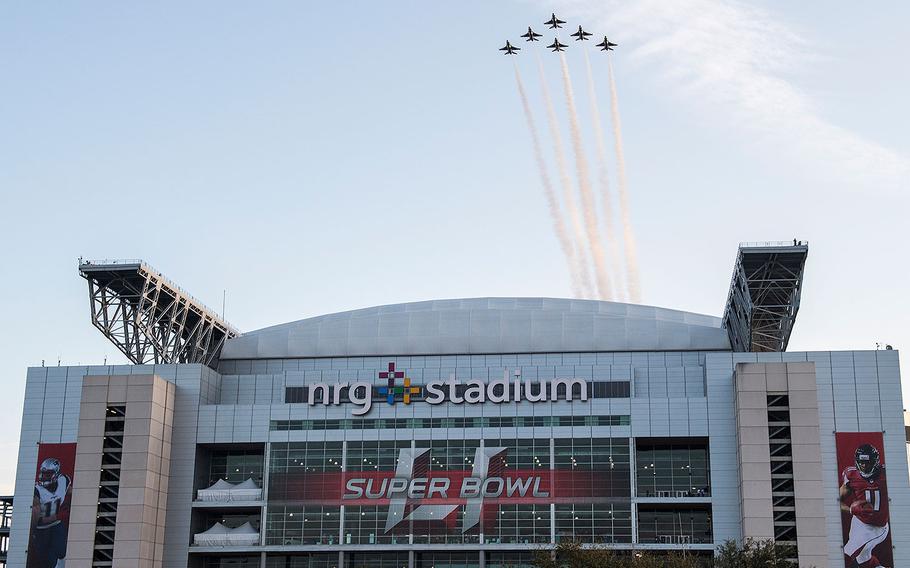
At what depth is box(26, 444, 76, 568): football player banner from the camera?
134m

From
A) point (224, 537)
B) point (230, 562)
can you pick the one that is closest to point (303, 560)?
point (230, 562)

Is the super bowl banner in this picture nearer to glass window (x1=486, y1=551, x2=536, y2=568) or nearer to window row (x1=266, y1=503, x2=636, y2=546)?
window row (x1=266, y1=503, x2=636, y2=546)

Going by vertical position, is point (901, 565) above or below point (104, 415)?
below

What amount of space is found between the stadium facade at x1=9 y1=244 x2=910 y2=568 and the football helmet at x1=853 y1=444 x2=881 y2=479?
238mm

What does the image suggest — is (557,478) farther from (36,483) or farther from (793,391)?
(36,483)

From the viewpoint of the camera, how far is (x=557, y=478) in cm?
13588

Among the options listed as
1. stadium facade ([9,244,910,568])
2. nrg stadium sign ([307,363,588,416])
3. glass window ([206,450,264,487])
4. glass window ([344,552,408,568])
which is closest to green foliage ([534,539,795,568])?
stadium facade ([9,244,910,568])

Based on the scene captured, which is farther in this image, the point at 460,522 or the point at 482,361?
the point at 482,361

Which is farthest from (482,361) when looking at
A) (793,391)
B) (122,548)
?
(122,548)

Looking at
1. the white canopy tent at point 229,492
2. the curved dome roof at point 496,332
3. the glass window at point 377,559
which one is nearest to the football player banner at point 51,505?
the white canopy tent at point 229,492

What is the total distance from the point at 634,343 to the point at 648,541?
26756mm

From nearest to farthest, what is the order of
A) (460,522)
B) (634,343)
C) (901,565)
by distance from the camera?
(901,565) → (460,522) → (634,343)

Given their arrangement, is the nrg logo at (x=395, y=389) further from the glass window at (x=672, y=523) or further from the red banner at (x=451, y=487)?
the glass window at (x=672, y=523)

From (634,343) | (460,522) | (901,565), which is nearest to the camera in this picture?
(901,565)
